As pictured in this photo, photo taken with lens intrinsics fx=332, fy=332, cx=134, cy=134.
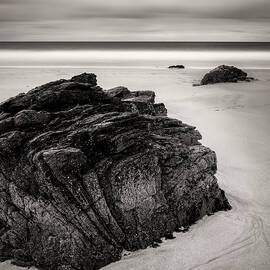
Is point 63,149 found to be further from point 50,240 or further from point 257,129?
point 257,129

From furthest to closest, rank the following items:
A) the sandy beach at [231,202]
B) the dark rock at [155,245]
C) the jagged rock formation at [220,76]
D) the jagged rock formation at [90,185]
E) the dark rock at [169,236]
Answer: the jagged rock formation at [220,76], the dark rock at [169,236], the dark rock at [155,245], the sandy beach at [231,202], the jagged rock formation at [90,185]

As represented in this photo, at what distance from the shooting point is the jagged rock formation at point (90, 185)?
23.0 ft

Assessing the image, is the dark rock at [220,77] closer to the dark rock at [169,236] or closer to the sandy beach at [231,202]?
the sandy beach at [231,202]

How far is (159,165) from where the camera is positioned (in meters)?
7.94

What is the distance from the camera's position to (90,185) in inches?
284

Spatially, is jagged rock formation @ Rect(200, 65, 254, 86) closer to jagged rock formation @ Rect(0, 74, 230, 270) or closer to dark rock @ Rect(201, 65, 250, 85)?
dark rock @ Rect(201, 65, 250, 85)

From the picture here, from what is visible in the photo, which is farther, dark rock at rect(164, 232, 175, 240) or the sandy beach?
dark rock at rect(164, 232, 175, 240)

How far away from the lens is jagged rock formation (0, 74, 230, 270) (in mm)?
7023

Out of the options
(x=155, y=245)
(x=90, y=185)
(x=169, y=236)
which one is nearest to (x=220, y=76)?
(x=169, y=236)

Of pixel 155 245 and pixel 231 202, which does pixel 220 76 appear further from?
pixel 155 245

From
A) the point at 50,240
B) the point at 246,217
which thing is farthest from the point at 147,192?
the point at 246,217

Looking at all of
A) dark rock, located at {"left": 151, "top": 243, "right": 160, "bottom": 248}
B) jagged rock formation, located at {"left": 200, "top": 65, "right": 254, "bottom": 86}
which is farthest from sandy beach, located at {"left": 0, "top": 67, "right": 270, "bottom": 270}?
jagged rock formation, located at {"left": 200, "top": 65, "right": 254, "bottom": 86}

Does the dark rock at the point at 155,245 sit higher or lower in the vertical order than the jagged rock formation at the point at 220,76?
lower

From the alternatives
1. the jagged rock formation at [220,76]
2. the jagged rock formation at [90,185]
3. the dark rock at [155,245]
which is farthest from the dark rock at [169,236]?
the jagged rock formation at [220,76]
